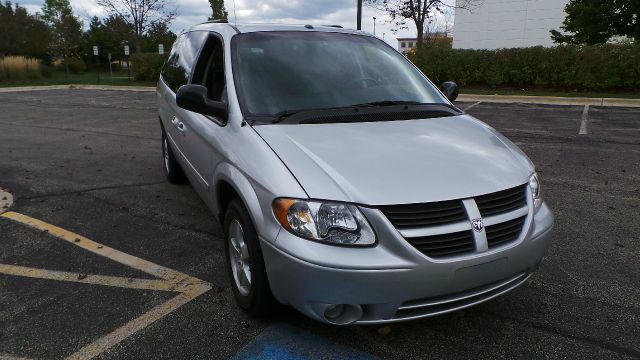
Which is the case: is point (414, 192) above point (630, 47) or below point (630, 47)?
below

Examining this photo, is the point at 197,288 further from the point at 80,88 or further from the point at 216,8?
the point at 216,8

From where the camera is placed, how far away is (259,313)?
2.84 m

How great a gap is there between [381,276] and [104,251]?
2.71 m

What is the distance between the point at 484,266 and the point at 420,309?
38 cm

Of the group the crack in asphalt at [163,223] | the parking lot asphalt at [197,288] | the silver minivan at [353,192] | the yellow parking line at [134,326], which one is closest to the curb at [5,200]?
the parking lot asphalt at [197,288]

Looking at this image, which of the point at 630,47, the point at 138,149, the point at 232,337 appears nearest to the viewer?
the point at 232,337

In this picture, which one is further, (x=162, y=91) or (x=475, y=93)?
(x=475, y=93)

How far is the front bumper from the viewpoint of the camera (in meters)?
2.23

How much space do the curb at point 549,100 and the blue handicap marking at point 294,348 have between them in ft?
46.0

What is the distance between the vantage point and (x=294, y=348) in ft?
8.68

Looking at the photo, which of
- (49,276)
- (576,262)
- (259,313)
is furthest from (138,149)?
(576,262)

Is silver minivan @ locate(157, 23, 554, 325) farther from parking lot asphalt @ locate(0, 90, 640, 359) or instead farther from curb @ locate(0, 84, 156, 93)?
curb @ locate(0, 84, 156, 93)

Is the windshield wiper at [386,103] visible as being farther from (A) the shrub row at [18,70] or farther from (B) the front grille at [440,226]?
(A) the shrub row at [18,70]

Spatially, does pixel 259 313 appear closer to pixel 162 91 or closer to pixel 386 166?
pixel 386 166
